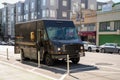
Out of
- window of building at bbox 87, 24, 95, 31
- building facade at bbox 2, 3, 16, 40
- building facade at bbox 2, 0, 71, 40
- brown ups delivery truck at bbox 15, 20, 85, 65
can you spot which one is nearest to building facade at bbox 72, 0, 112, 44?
window of building at bbox 87, 24, 95, 31

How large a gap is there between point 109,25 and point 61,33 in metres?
29.5

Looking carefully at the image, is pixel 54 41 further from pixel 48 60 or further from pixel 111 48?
pixel 111 48

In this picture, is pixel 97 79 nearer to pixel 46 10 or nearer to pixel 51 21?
pixel 51 21

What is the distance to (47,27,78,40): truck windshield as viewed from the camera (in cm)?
1628

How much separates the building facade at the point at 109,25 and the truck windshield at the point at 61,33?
26.6 m

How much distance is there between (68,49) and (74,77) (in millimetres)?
3905

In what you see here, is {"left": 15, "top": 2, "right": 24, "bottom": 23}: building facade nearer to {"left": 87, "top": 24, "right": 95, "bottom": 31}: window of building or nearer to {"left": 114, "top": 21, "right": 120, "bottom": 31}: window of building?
{"left": 87, "top": 24, "right": 95, "bottom": 31}: window of building

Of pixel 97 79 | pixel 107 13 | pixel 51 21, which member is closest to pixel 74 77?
pixel 97 79

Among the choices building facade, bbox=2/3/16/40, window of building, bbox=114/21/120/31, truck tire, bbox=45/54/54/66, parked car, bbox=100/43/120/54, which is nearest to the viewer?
truck tire, bbox=45/54/54/66

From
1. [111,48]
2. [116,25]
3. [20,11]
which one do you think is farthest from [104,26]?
[20,11]

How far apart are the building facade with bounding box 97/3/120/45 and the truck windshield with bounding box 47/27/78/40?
26.6 meters

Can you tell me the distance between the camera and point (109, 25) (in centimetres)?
4481

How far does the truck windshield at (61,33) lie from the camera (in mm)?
16281

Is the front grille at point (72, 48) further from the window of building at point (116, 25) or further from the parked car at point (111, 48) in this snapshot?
the window of building at point (116, 25)
